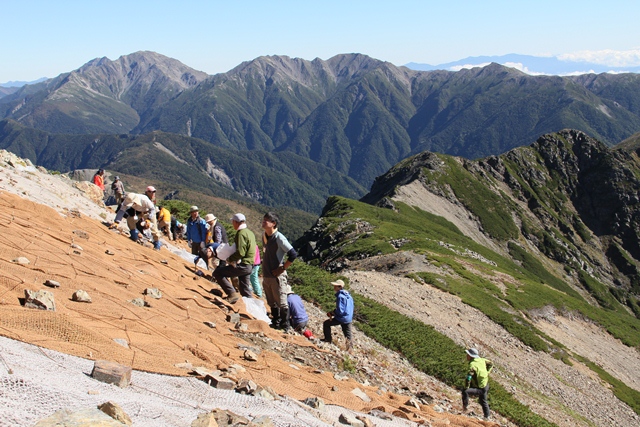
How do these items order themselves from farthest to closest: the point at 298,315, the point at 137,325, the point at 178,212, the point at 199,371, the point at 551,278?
the point at 551,278 < the point at 178,212 < the point at 298,315 < the point at 137,325 < the point at 199,371

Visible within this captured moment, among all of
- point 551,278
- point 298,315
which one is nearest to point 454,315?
point 298,315

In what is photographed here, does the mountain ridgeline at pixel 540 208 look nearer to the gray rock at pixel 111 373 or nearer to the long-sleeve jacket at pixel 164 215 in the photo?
the long-sleeve jacket at pixel 164 215

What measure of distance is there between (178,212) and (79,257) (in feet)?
68.7

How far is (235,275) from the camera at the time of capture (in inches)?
580

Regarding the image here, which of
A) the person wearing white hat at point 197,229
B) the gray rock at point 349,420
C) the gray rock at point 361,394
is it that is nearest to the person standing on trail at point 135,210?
the person wearing white hat at point 197,229

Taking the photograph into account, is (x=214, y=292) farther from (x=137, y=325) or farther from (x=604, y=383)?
A: (x=604, y=383)

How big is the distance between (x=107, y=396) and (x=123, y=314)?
14.1 ft

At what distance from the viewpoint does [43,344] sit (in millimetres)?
7477

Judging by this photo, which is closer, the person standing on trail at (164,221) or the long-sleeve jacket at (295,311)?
the long-sleeve jacket at (295,311)

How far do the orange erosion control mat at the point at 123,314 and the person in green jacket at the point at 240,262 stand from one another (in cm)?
54

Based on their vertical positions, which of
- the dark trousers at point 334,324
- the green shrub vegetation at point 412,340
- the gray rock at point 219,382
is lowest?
the green shrub vegetation at point 412,340

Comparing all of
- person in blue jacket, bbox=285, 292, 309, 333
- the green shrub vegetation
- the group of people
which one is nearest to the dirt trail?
the green shrub vegetation

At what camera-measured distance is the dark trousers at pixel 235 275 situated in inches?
579

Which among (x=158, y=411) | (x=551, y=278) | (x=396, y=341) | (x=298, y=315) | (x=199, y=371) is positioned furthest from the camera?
(x=551, y=278)
